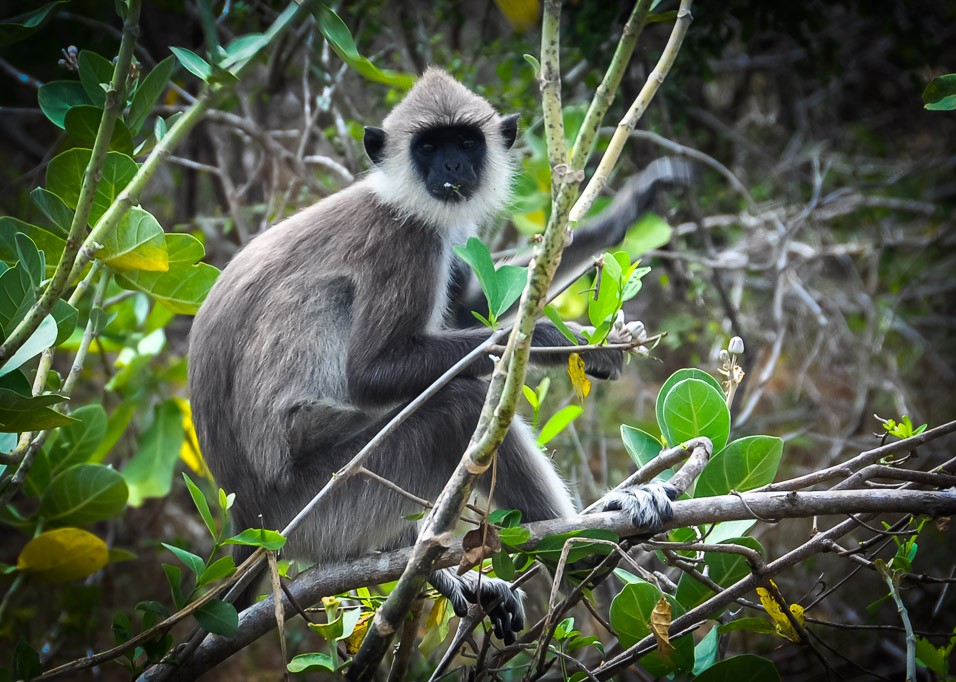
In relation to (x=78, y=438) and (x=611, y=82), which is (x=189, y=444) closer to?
(x=78, y=438)

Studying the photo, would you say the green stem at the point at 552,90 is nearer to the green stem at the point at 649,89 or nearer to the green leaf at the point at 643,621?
the green stem at the point at 649,89

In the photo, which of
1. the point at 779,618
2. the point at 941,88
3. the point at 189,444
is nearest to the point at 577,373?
the point at 779,618

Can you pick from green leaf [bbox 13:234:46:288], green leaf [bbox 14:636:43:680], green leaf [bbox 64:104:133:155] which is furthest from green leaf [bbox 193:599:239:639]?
green leaf [bbox 64:104:133:155]

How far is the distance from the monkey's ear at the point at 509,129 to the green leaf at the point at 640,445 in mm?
1961

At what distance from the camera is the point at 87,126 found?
2.74 m

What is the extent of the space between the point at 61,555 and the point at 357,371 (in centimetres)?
145

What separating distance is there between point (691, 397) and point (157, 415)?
3.24 metres

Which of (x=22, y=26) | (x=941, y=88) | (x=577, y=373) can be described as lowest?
(x=577, y=373)

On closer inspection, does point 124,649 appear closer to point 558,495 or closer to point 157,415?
point 558,495

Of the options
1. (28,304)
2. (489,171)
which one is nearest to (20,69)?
(489,171)

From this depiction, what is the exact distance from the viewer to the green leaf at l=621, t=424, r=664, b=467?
3014mm

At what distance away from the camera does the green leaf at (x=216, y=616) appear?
265cm

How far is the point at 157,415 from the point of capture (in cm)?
489

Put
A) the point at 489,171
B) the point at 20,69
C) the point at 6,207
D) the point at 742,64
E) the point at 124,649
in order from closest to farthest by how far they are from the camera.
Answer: the point at 124,649
the point at 489,171
the point at 20,69
the point at 6,207
the point at 742,64
